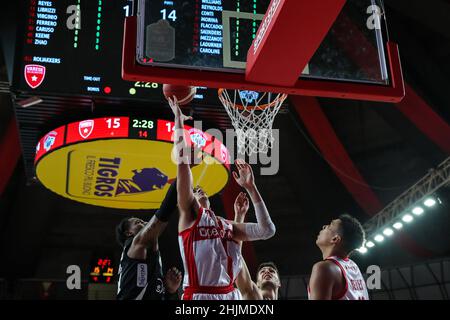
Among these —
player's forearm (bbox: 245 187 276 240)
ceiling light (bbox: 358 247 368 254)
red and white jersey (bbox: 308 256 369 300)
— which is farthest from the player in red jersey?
ceiling light (bbox: 358 247 368 254)

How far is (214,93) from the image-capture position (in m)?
6.65

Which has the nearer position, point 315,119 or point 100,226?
point 315,119

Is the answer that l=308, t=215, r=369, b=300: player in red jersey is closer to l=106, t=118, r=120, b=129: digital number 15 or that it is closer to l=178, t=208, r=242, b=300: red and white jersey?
l=178, t=208, r=242, b=300: red and white jersey

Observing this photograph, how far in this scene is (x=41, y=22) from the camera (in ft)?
20.8

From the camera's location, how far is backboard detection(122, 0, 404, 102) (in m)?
4.05

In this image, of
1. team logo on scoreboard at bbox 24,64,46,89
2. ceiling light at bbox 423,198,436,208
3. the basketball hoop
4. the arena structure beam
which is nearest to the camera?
the basketball hoop

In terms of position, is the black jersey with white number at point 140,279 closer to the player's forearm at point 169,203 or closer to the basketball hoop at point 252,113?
the player's forearm at point 169,203

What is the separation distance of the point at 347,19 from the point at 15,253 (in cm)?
1197

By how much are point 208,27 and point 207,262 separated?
1803 millimetres

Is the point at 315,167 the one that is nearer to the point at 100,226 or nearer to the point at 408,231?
the point at 408,231

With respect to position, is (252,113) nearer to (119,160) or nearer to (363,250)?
(119,160)

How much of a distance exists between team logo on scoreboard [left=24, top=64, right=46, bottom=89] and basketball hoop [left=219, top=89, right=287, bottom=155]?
1961mm
